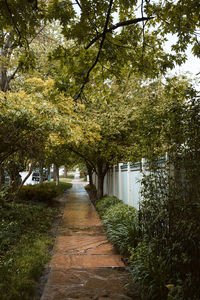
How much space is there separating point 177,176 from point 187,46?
9.85 feet

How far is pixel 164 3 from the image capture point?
5.36 metres

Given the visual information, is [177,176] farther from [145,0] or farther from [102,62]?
[145,0]

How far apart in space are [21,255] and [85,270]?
130 cm

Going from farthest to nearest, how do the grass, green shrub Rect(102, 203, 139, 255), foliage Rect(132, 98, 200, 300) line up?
1. green shrub Rect(102, 203, 139, 255)
2. the grass
3. foliage Rect(132, 98, 200, 300)

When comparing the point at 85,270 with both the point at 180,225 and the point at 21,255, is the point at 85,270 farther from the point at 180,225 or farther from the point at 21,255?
the point at 180,225

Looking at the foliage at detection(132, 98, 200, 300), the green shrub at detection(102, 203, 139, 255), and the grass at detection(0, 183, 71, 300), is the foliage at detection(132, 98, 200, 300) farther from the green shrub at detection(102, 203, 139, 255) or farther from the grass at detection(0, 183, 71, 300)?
the grass at detection(0, 183, 71, 300)

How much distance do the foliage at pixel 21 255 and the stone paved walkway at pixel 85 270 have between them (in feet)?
0.82

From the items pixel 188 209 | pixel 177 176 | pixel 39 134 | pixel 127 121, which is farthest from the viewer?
pixel 127 121

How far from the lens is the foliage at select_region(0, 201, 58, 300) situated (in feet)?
12.1

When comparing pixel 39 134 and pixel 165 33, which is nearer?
pixel 165 33

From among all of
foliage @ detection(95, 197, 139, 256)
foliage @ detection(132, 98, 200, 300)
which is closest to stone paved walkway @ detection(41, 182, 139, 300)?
foliage @ detection(95, 197, 139, 256)

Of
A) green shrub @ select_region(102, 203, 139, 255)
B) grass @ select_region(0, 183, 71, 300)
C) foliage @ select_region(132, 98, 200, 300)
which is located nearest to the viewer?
foliage @ select_region(132, 98, 200, 300)

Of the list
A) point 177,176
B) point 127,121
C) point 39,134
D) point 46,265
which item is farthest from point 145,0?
point 127,121

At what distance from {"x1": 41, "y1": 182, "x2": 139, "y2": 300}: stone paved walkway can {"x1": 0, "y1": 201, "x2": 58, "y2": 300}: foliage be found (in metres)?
0.25
